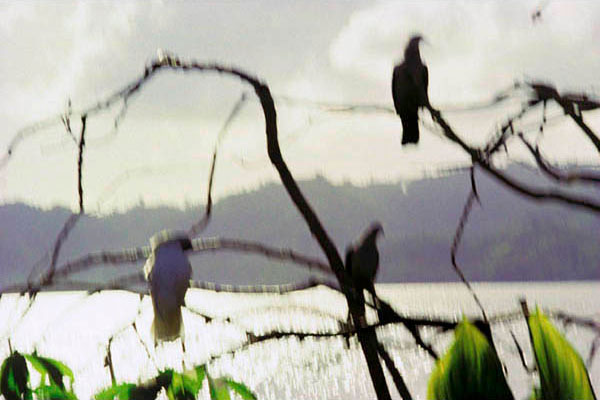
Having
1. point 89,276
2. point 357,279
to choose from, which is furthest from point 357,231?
point 89,276

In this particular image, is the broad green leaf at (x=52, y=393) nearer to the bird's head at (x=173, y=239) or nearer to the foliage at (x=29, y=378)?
the foliage at (x=29, y=378)

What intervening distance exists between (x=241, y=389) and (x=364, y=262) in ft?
0.28

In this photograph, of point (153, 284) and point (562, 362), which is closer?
point (562, 362)

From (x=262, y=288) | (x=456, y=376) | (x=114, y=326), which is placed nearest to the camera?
(x=456, y=376)

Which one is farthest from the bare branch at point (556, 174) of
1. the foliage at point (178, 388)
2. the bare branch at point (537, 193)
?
the foliage at point (178, 388)

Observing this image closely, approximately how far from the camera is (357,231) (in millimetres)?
389

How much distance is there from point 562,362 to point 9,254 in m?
0.27

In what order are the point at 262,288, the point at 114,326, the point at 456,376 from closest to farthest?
1. the point at 456,376
2. the point at 262,288
3. the point at 114,326

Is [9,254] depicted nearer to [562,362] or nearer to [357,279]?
[357,279]

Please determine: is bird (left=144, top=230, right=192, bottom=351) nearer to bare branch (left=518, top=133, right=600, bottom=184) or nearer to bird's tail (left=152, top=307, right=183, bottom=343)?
bird's tail (left=152, top=307, right=183, bottom=343)

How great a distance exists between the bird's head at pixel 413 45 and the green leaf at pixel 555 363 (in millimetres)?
206

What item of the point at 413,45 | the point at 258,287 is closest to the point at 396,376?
the point at 258,287

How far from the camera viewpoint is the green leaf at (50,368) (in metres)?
0.43

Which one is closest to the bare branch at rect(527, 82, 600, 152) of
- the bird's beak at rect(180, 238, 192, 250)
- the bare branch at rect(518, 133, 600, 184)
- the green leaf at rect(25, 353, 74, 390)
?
the bare branch at rect(518, 133, 600, 184)
